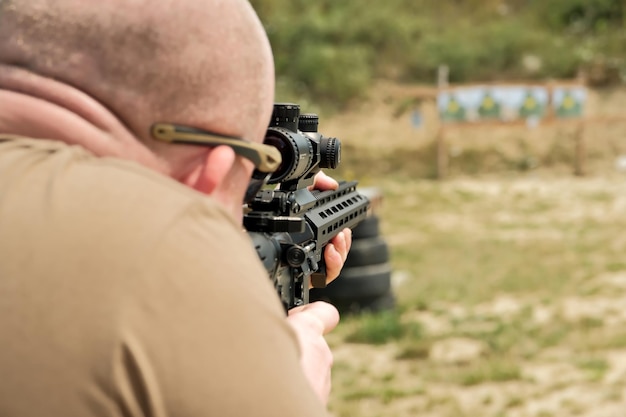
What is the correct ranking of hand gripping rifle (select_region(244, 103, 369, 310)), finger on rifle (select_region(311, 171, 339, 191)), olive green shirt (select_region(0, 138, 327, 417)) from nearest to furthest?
olive green shirt (select_region(0, 138, 327, 417))
hand gripping rifle (select_region(244, 103, 369, 310))
finger on rifle (select_region(311, 171, 339, 191))

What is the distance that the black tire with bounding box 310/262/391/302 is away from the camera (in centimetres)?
482

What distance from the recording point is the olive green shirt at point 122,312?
2.32ft

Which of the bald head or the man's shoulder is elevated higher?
the bald head

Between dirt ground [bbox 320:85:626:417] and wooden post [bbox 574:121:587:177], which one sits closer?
dirt ground [bbox 320:85:626:417]

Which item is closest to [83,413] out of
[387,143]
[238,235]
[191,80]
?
[238,235]

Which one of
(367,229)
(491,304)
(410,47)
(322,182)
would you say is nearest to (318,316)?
(322,182)

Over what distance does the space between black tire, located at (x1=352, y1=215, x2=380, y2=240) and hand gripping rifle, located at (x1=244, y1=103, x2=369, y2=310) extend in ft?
10.2

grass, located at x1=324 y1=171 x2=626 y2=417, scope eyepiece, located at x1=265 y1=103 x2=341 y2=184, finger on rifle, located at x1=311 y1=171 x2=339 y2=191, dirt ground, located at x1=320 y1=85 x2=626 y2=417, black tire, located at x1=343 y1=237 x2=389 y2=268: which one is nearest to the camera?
scope eyepiece, located at x1=265 y1=103 x2=341 y2=184

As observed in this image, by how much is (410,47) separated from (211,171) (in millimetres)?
14944

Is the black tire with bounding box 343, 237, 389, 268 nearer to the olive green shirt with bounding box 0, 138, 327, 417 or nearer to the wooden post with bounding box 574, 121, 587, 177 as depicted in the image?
the olive green shirt with bounding box 0, 138, 327, 417

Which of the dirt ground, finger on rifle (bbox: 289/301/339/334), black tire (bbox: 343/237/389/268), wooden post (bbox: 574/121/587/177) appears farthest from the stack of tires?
wooden post (bbox: 574/121/587/177)

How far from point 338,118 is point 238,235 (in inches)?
517

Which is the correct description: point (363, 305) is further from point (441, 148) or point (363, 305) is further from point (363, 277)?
point (441, 148)

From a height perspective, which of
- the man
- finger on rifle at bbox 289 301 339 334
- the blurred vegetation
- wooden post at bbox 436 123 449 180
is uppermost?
the blurred vegetation
